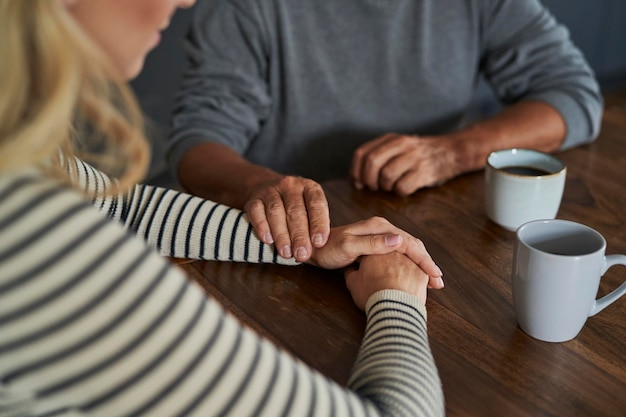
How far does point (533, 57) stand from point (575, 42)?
1.84m

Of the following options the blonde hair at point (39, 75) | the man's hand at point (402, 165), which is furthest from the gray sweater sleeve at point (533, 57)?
the blonde hair at point (39, 75)

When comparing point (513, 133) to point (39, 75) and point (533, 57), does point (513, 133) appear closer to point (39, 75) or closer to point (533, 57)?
point (533, 57)

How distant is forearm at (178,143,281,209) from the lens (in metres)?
1.10

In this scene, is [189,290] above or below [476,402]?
above

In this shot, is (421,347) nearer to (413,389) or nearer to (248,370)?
(413,389)

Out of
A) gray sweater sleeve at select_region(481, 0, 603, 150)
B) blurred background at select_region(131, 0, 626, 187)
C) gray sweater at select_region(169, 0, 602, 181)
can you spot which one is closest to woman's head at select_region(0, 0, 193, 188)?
gray sweater at select_region(169, 0, 602, 181)

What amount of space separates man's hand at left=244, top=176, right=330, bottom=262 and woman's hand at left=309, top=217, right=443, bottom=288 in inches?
0.6

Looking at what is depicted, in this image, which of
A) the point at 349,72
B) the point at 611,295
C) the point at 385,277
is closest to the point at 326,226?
the point at 385,277

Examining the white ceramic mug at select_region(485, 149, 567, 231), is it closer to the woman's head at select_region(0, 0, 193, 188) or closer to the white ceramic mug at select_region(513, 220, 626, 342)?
the white ceramic mug at select_region(513, 220, 626, 342)

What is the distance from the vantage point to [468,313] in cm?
82

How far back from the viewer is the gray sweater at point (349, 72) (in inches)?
53.2

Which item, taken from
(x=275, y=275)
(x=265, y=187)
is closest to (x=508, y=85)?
(x=265, y=187)

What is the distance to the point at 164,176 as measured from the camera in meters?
2.30

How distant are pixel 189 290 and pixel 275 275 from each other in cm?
37
